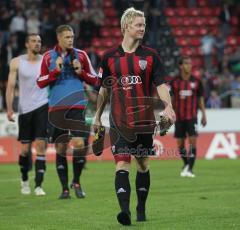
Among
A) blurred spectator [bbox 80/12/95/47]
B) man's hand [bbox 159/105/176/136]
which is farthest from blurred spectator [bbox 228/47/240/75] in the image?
man's hand [bbox 159/105/176/136]

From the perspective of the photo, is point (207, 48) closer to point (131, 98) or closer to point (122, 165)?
point (131, 98)

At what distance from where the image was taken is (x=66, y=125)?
38.0 feet

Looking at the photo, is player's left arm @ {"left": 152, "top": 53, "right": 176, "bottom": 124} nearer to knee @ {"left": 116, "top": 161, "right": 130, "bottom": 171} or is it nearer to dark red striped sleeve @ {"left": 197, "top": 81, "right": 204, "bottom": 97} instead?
knee @ {"left": 116, "top": 161, "right": 130, "bottom": 171}

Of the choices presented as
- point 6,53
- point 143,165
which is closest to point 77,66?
point 143,165

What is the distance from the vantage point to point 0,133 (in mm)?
21234

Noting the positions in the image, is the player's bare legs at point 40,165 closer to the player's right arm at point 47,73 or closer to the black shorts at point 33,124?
the black shorts at point 33,124

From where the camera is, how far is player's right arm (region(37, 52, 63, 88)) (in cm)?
1122

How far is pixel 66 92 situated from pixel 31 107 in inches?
42.7

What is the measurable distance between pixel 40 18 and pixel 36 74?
15.2m

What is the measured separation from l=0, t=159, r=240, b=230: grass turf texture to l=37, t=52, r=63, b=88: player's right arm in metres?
1.63

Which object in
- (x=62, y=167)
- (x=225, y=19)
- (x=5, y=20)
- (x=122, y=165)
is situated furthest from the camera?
(x=225, y=19)

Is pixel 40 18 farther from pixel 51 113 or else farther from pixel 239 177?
pixel 51 113

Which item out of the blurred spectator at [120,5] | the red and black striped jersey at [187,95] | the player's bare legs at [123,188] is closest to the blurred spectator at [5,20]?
the blurred spectator at [120,5]

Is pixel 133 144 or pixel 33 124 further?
pixel 33 124
